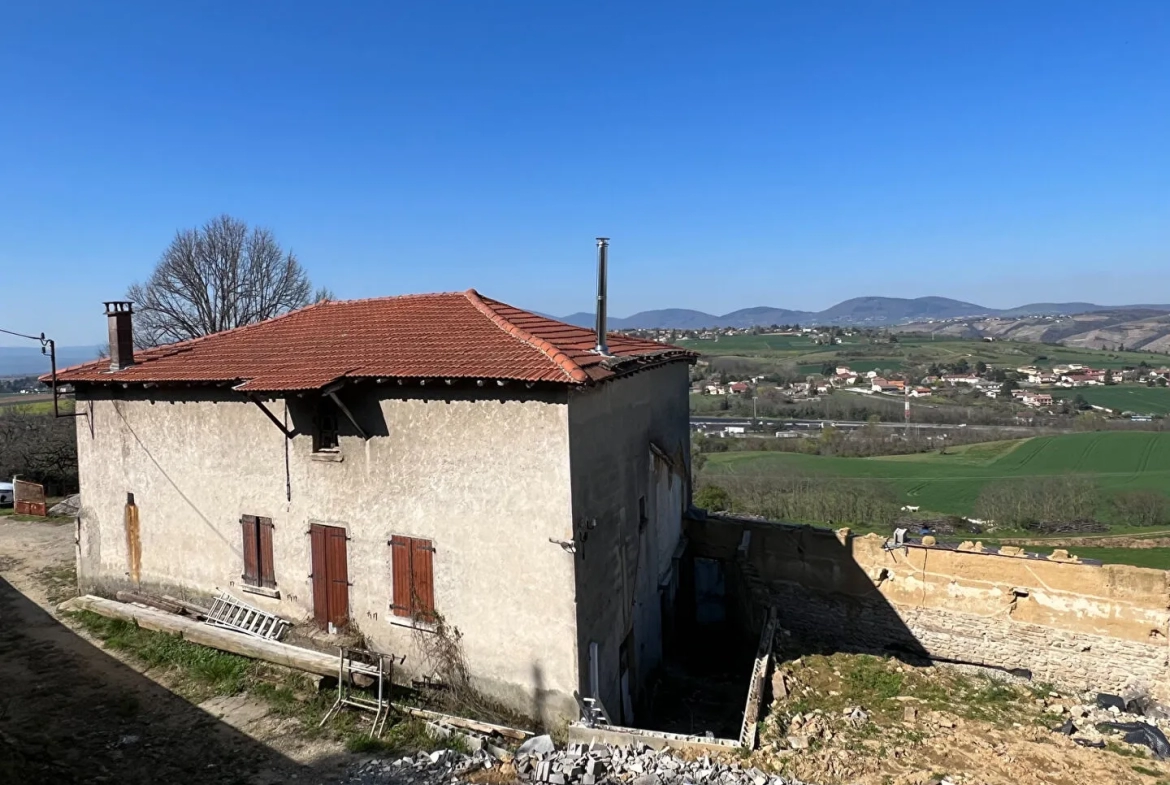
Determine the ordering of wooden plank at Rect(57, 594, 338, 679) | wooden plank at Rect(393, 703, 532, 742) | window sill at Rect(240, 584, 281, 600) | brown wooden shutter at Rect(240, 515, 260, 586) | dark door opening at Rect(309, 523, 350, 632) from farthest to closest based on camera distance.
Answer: brown wooden shutter at Rect(240, 515, 260, 586)
window sill at Rect(240, 584, 281, 600)
dark door opening at Rect(309, 523, 350, 632)
wooden plank at Rect(57, 594, 338, 679)
wooden plank at Rect(393, 703, 532, 742)

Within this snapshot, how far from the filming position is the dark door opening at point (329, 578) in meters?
11.8

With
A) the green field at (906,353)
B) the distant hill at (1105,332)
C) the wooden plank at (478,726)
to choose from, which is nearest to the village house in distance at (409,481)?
the wooden plank at (478,726)

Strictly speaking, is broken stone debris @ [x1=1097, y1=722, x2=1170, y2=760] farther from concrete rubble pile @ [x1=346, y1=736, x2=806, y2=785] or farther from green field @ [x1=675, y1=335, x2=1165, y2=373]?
green field @ [x1=675, y1=335, x2=1165, y2=373]

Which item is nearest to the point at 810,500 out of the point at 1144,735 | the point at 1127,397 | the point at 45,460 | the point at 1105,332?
the point at 1144,735

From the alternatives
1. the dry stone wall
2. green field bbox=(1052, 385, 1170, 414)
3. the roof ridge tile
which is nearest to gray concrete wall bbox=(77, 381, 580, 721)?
the roof ridge tile

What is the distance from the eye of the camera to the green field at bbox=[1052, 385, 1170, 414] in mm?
59031

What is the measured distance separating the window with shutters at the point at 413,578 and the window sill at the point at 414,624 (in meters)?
0.05

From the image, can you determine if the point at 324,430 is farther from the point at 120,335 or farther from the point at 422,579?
the point at 120,335

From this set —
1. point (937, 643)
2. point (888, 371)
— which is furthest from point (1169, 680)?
point (888, 371)

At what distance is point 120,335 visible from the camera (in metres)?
14.3

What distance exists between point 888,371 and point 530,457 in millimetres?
83449

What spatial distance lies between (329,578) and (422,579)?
1.94 m

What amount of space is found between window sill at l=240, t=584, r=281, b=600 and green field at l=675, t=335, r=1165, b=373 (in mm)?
74671

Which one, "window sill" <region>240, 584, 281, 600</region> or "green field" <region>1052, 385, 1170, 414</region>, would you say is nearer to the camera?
"window sill" <region>240, 584, 281, 600</region>
